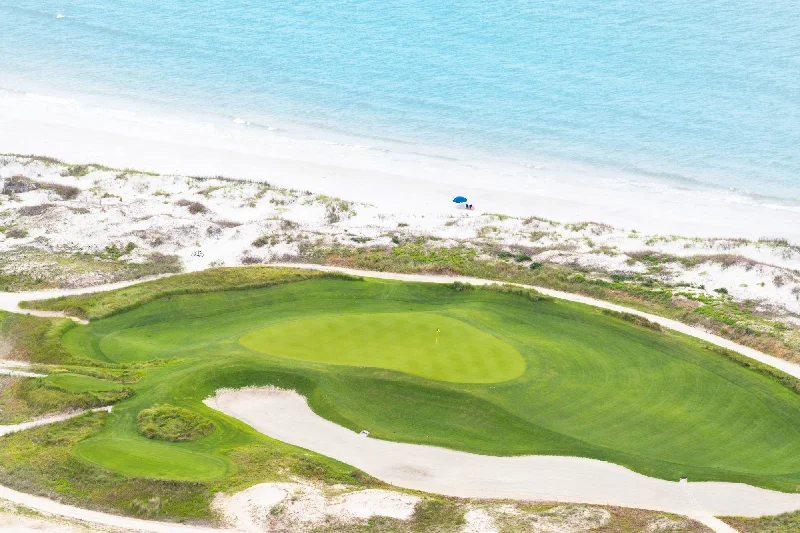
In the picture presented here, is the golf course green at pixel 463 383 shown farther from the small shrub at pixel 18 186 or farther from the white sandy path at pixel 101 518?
the small shrub at pixel 18 186

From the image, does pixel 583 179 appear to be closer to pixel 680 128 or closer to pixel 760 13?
pixel 680 128

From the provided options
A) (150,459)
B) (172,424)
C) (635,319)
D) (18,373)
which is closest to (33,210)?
(18,373)

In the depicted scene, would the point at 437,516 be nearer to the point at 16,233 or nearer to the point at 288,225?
the point at 288,225

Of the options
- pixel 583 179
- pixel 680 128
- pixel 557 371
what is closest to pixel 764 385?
pixel 557 371

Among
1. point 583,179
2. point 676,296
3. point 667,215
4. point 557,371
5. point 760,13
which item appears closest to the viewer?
point 557,371

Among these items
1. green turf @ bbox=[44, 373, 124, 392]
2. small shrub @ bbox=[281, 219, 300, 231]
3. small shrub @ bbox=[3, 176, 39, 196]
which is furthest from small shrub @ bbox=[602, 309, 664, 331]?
small shrub @ bbox=[3, 176, 39, 196]

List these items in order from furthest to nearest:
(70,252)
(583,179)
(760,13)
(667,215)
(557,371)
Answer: (760,13)
(583,179)
(667,215)
(70,252)
(557,371)

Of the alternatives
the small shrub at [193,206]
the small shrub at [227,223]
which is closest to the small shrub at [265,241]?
the small shrub at [227,223]
